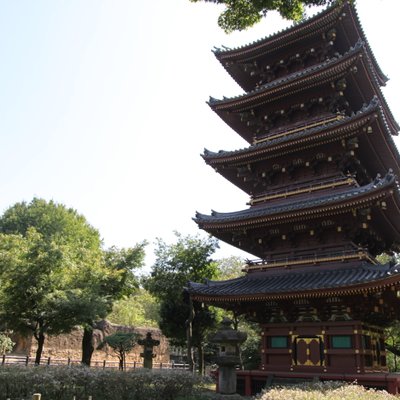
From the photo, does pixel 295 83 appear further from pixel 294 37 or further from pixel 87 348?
pixel 87 348

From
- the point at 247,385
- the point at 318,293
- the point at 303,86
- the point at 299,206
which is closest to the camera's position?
the point at 318,293

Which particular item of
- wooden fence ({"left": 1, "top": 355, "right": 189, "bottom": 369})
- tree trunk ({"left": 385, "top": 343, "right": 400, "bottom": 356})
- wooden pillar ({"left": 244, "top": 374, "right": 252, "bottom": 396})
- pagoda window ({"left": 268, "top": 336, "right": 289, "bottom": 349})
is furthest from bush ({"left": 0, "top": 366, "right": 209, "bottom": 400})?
tree trunk ({"left": 385, "top": 343, "right": 400, "bottom": 356})

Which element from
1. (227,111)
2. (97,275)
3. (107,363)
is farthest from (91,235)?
(227,111)

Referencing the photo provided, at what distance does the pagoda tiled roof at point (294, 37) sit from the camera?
20.0 m

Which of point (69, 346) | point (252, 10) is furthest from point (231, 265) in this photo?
point (252, 10)

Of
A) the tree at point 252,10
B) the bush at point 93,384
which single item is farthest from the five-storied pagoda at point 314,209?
the tree at point 252,10

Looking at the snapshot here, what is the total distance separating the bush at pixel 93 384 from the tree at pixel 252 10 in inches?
459

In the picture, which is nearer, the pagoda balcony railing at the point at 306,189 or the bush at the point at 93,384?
the bush at the point at 93,384

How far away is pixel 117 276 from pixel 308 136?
62.2ft

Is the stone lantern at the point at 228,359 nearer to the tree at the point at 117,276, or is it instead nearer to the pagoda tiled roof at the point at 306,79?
the pagoda tiled roof at the point at 306,79

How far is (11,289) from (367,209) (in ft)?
59.9

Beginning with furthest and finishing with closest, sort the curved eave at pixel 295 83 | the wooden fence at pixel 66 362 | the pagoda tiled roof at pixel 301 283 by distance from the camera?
the wooden fence at pixel 66 362
the curved eave at pixel 295 83
the pagoda tiled roof at pixel 301 283

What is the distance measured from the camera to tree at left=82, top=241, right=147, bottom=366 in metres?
30.1

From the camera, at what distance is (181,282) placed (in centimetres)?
3048
